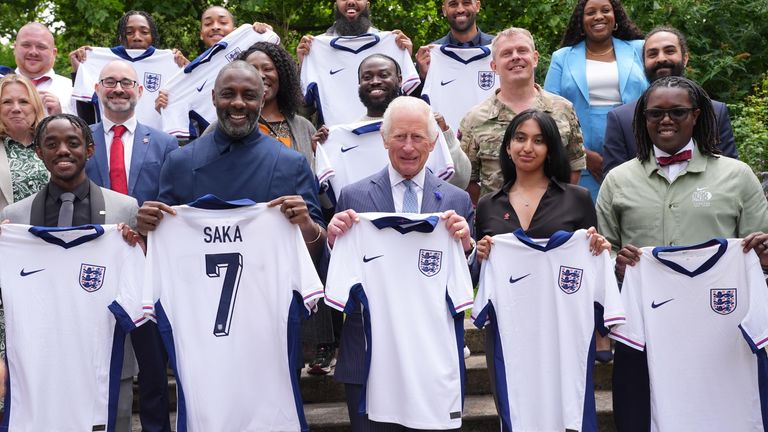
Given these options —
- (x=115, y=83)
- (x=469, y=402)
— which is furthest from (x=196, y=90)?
(x=469, y=402)

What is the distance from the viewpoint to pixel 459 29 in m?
8.31

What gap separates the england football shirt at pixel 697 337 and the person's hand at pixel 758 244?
48 millimetres

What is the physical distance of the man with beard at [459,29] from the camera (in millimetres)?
8211

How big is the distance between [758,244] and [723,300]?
383 millimetres

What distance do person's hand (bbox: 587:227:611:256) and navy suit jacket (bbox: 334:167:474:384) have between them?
73 centimetres

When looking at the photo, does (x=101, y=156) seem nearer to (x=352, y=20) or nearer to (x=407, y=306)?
(x=407, y=306)

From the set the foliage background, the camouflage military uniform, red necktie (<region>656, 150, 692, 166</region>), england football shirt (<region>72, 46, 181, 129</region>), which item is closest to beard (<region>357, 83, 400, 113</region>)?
the camouflage military uniform

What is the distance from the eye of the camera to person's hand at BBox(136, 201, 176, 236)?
5.12 metres

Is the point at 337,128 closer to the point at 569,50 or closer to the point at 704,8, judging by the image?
the point at 569,50

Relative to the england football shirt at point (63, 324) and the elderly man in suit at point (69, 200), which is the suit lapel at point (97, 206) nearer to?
the elderly man in suit at point (69, 200)

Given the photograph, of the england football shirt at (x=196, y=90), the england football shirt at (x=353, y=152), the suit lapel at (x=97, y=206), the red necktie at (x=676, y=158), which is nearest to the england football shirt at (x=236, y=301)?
the suit lapel at (x=97, y=206)

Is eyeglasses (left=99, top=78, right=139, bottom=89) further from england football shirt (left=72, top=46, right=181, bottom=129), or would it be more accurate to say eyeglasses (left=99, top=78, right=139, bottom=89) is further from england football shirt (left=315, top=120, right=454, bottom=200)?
england football shirt (left=315, top=120, right=454, bottom=200)

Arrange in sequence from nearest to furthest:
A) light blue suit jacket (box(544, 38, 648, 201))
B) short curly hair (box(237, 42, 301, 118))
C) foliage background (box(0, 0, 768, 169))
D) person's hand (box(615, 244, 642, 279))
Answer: person's hand (box(615, 244, 642, 279)), short curly hair (box(237, 42, 301, 118)), light blue suit jacket (box(544, 38, 648, 201)), foliage background (box(0, 0, 768, 169))

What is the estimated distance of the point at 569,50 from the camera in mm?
7676
